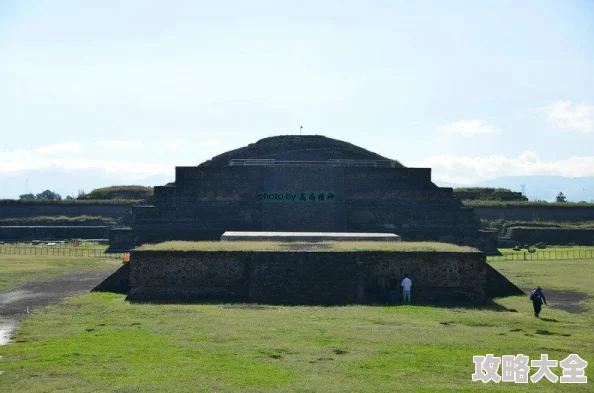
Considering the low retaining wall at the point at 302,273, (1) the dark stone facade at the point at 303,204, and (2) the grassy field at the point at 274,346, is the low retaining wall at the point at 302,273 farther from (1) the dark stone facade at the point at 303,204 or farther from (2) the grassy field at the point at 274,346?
(1) the dark stone facade at the point at 303,204

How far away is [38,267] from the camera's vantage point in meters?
36.6

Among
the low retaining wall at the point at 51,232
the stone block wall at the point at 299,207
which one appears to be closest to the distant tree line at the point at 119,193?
the low retaining wall at the point at 51,232

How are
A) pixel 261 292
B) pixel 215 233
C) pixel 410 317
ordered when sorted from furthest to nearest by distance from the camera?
pixel 215 233 → pixel 261 292 → pixel 410 317

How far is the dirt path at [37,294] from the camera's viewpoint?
20.4 m

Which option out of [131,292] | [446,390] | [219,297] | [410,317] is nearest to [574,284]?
[410,317]

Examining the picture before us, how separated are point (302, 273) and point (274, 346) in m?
8.26

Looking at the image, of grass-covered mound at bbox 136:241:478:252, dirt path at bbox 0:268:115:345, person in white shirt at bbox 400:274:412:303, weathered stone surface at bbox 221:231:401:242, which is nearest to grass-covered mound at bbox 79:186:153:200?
dirt path at bbox 0:268:115:345

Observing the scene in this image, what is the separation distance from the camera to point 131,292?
81.0 ft

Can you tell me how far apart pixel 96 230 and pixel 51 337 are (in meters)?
47.2

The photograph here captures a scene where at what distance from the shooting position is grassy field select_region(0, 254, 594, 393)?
13.2 metres

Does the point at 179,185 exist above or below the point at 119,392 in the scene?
above

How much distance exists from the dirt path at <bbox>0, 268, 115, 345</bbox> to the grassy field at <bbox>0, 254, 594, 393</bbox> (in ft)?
2.18

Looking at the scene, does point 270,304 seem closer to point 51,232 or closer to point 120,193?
point 51,232

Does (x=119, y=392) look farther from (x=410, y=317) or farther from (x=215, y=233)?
(x=215, y=233)
